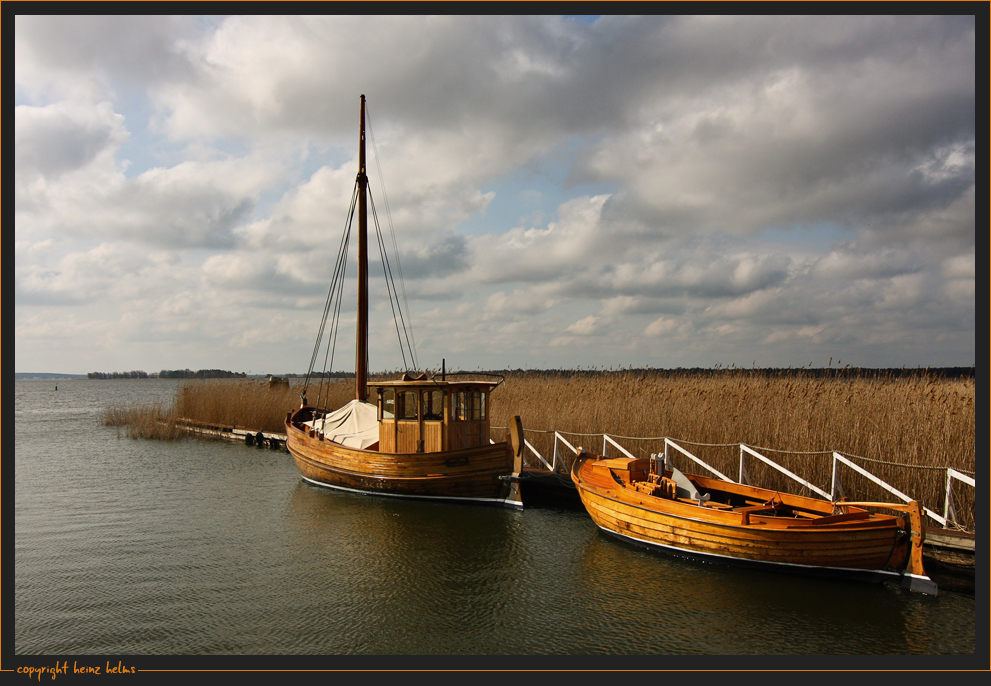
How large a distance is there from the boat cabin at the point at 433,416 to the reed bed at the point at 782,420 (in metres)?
2.85

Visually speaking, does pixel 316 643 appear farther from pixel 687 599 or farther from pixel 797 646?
pixel 797 646

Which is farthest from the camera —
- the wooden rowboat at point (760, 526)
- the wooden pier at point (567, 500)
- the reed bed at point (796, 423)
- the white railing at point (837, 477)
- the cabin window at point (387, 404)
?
the cabin window at point (387, 404)

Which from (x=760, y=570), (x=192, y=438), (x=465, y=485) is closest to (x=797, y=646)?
(x=760, y=570)

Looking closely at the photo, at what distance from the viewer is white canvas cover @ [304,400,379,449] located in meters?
15.3

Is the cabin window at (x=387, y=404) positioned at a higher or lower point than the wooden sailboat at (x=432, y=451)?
higher

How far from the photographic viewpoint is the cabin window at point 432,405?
1362 cm

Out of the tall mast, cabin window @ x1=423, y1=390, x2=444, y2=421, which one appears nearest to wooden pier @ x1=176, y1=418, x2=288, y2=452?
the tall mast

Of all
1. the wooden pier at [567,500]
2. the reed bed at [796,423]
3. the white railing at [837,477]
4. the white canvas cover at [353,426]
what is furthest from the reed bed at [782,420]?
the white canvas cover at [353,426]

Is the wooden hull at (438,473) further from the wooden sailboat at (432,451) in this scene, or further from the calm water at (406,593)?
the calm water at (406,593)

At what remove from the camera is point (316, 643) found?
6766 mm

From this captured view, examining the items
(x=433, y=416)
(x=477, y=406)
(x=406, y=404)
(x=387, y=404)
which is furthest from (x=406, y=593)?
(x=387, y=404)

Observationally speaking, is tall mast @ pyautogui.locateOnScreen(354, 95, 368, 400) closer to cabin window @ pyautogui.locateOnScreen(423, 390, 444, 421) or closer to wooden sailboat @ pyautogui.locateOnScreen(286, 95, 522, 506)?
wooden sailboat @ pyautogui.locateOnScreen(286, 95, 522, 506)

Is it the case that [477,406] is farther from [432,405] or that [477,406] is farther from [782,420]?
[782,420]

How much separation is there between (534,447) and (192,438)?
1713 cm
